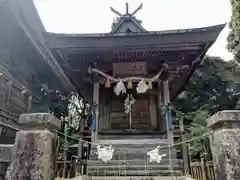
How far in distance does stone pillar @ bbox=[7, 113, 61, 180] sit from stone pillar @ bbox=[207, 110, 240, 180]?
2464mm

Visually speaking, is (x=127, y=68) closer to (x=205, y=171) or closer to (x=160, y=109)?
(x=160, y=109)

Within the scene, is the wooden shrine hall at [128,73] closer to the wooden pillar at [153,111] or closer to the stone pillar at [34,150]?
the wooden pillar at [153,111]

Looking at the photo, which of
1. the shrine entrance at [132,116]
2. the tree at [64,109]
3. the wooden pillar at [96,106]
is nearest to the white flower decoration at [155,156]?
the wooden pillar at [96,106]

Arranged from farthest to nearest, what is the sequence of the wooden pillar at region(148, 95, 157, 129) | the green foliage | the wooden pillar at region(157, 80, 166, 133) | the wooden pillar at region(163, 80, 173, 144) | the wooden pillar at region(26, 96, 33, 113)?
the green foliage < the wooden pillar at region(26, 96, 33, 113) < the wooden pillar at region(148, 95, 157, 129) < the wooden pillar at region(157, 80, 166, 133) < the wooden pillar at region(163, 80, 173, 144)

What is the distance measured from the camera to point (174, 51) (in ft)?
24.8

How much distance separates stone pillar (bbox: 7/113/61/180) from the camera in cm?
309

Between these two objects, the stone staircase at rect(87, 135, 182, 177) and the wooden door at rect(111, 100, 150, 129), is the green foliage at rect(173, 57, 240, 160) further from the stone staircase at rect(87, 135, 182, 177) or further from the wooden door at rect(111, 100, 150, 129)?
the stone staircase at rect(87, 135, 182, 177)

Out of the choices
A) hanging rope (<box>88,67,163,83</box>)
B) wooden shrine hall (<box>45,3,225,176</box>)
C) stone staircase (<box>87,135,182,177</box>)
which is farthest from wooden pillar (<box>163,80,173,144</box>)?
hanging rope (<box>88,67,163,83</box>)

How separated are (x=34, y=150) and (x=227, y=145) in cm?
276

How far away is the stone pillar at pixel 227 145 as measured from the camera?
9.76ft

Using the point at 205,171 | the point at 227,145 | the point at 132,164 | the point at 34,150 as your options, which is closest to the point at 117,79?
the point at 132,164

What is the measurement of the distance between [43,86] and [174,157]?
9356 millimetres

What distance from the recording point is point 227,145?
3.07m

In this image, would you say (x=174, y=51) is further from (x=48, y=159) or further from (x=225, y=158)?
(x=48, y=159)
